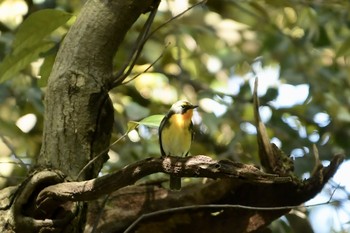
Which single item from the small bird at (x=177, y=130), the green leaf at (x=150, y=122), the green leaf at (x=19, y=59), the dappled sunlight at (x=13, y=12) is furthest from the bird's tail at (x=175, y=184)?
the dappled sunlight at (x=13, y=12)

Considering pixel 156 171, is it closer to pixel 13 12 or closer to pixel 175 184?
pixel 175 184

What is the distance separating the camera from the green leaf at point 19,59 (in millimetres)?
1778

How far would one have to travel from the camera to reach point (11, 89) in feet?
8.90

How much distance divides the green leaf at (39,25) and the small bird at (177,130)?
463mm

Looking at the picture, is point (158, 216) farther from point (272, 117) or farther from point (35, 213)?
point (272, 117)

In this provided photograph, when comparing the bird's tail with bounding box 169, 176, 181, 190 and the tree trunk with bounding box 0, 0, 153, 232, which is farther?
the bird's tail with bounding box 169, 176, 181, 190

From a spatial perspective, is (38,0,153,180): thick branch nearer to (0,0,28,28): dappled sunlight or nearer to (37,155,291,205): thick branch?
(37,155,291,205): thick branch

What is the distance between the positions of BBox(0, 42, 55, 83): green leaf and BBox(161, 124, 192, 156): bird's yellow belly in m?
0.44

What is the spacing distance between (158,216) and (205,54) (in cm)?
236

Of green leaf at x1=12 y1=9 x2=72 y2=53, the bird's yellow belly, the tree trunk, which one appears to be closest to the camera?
the tree trunk

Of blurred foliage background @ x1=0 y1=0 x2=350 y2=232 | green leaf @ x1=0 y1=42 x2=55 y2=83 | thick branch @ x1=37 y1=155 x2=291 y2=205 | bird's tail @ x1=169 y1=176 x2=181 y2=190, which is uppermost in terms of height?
thick branch @ x1=37 y1=155 x2=291 y2=205

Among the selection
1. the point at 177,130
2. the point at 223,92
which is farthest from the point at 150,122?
the point at 223,92

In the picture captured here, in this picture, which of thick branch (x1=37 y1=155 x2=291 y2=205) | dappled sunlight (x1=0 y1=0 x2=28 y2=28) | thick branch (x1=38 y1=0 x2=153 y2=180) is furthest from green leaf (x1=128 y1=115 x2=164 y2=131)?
dappled sunlight (x1=0 y1=0 x2=28 y2=28)

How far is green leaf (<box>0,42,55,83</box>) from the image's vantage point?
1778mm
